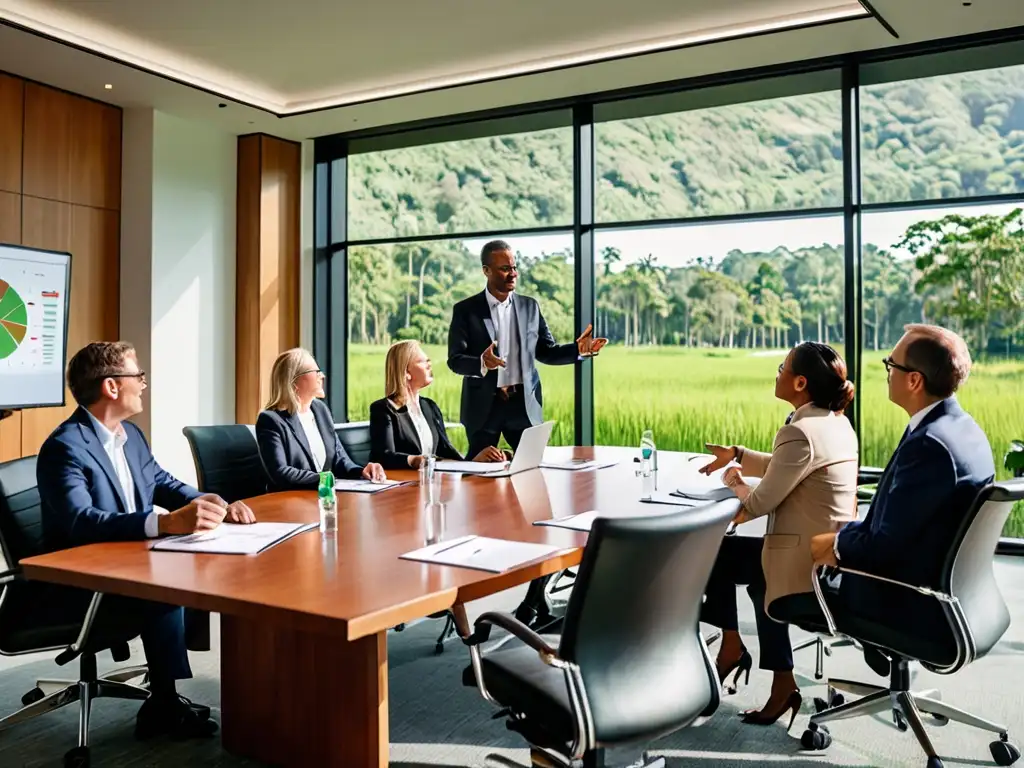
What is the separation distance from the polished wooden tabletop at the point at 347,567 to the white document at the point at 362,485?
8.4 inches

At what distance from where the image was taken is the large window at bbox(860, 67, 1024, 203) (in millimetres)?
6055

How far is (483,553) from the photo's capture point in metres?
2.59

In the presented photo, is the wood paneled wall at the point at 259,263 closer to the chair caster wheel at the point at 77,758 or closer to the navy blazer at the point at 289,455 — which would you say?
the navy blazer at the point at 289,455

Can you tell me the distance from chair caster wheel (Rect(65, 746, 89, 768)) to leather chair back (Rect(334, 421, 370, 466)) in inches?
87.7

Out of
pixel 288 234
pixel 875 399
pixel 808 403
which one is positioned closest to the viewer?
pixel 808 403

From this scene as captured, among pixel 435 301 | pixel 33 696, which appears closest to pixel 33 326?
pixel 435 301

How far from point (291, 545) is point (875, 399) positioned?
4.84m

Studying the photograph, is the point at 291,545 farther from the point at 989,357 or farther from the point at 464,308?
the point at 989,357

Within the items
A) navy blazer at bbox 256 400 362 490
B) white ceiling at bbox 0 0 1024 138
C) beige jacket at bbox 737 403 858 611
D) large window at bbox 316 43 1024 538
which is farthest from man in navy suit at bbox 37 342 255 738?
large window at bbox 316 43 1024 538

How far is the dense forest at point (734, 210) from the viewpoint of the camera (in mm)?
6160

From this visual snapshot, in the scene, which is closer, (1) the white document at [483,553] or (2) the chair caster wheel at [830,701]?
(1) the white document at [483,553]

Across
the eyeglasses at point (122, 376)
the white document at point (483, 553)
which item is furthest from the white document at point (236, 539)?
the eyeglasses at point (122, 376)

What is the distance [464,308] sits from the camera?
211 inches

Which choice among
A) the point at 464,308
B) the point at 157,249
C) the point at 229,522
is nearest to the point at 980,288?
the point at 464,308
